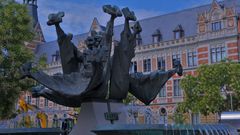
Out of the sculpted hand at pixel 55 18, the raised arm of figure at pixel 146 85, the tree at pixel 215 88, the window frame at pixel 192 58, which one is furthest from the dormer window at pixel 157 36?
the sculpted hand at pixel 55 18

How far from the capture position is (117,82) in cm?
1135

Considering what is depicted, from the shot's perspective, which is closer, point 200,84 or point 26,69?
point 26,69

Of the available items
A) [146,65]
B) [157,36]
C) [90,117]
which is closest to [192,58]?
[157,36]

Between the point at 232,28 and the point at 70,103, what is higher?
the point at 232,28

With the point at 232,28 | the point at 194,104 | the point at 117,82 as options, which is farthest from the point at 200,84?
the point at 117,82

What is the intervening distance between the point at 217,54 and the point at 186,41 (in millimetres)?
4342

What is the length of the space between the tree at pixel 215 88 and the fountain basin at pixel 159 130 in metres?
22.7

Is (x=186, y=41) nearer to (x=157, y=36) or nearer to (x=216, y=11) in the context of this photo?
(x=216, y=11)

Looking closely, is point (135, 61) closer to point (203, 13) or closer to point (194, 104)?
point (203, 13)

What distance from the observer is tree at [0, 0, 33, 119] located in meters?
22.0

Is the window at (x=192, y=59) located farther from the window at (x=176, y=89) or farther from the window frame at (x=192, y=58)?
the window at (x=176, y=89)

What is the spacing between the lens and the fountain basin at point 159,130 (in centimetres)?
905

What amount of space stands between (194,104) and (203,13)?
14.7m

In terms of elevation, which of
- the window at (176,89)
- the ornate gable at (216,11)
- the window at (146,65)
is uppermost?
the ornate gable at (216,11)
